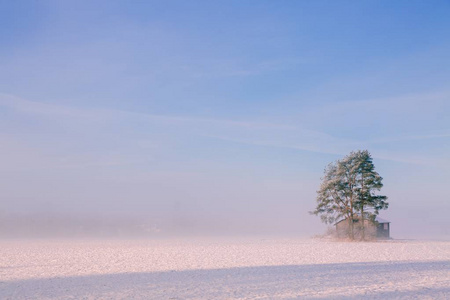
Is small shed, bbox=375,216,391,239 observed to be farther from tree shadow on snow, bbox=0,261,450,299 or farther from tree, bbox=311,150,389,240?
tree shadow on snow, bbox=0,261,450,299

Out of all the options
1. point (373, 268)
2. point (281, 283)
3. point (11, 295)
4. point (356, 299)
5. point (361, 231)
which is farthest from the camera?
point (361, 231)

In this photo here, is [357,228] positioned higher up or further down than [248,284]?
higher up

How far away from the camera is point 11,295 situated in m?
14.5

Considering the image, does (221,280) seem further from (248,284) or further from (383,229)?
(383,229)

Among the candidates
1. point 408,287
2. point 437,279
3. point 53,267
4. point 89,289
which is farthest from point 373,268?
point 53,267

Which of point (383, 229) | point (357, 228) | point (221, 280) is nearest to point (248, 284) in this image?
point (221, 280)

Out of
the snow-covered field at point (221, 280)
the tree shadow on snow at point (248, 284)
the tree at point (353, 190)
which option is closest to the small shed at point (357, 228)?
the tree at point (353, 190)

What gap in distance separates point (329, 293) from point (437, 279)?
256 inches

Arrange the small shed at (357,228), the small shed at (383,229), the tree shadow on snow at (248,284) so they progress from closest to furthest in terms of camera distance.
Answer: the tree shadow on snow at (248,284) → the small shed at (357,228) → the small shed at (383,229)

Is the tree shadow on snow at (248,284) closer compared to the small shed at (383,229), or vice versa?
the tree shadow on snow at (248,284)

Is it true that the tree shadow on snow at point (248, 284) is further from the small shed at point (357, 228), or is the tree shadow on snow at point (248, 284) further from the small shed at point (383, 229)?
the small shed at point (383, 229)

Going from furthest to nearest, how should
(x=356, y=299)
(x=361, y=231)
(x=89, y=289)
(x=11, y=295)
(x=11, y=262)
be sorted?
1. (x=361, y=231)
2. (x=11, y=262)
3. (x=89, y=289)
4. (x=11, y=295)
5. (x=356, y=299)

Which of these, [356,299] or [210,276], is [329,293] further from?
[210,276]

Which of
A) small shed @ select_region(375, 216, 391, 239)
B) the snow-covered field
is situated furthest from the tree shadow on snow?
small shed @ select_region(375, 216, 391, 239)
